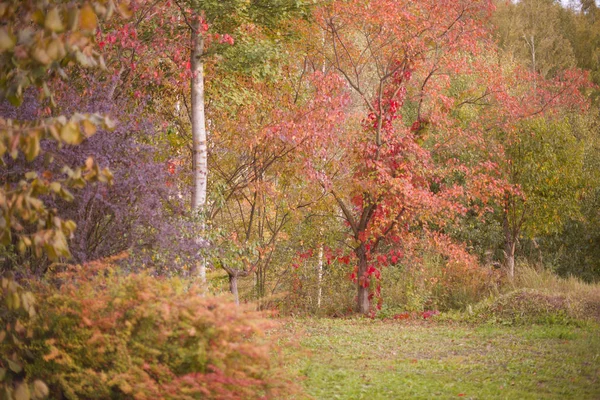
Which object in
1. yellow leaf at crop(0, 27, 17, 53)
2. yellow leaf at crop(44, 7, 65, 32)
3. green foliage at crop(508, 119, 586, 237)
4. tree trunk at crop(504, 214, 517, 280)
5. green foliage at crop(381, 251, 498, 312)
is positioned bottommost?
green foliage at crop(381, 251, 498, 312)

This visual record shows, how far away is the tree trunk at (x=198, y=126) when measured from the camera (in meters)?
8.84

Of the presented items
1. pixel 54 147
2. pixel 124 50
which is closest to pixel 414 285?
pixel 124 50

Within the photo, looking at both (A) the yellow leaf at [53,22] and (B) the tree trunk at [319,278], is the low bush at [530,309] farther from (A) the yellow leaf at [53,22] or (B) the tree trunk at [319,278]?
(A) the yellow leaf at [53,22]

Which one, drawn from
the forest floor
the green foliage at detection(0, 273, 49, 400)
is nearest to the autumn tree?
the forest floor

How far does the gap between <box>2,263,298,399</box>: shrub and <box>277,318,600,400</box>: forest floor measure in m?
0.57

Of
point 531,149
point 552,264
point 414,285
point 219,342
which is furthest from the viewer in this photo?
point 552,264

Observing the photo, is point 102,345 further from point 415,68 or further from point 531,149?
point 531,149

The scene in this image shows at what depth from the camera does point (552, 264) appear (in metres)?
15.6

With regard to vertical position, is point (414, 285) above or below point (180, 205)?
below

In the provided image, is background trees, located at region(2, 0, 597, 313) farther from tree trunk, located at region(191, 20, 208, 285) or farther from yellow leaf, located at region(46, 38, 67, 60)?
yellow leaf, located at region(46, 38, 67, 60)

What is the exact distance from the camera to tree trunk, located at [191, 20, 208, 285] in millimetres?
8844

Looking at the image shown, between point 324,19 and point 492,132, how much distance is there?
5.10 metres

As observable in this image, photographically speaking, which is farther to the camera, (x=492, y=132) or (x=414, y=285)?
(x=492, y=132)

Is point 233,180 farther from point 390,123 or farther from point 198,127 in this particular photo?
point 390,123
